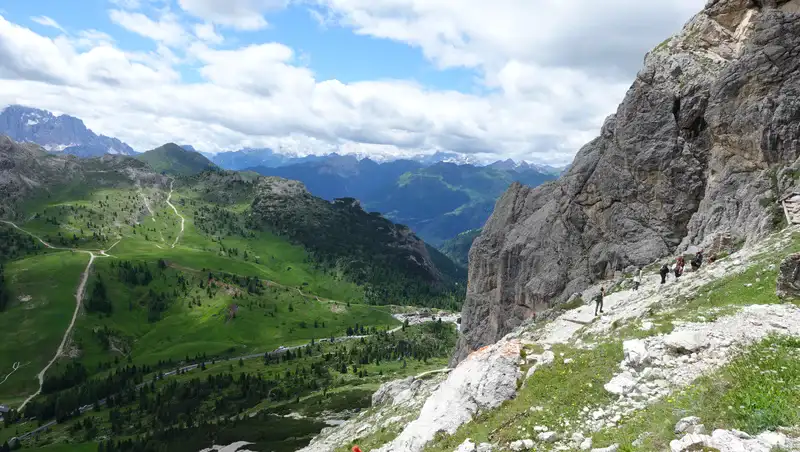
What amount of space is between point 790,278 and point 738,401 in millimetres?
13689

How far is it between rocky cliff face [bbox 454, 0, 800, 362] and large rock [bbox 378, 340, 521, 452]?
32.0 m

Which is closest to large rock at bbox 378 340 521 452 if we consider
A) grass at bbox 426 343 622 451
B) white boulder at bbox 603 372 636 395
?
grass at bbox 426 343 622 451

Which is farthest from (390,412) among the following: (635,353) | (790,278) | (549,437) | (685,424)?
(685,424)

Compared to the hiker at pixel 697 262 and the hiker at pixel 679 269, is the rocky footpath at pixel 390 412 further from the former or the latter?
the hiker at pixel 697 262

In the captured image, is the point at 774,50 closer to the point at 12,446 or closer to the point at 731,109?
the point at 731,109

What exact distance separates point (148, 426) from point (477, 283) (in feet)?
482

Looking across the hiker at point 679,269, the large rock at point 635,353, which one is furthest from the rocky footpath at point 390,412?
the hiker at point 679,269

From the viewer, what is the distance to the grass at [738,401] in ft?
54.4

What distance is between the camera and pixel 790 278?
26781 mm

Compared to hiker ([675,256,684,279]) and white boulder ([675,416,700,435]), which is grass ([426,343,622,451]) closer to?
white boulder ([675,416,700,435])

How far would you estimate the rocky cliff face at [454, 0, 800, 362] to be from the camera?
185 ft

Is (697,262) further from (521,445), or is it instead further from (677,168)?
(521,445)

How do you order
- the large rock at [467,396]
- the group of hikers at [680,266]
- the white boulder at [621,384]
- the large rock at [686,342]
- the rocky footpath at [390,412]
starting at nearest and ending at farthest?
the white boulder at [621,384] < the large rock at [686,342] < the large rock at [467,396] < the group of hikers at [680,266] < the rocky footpath at [390,412]

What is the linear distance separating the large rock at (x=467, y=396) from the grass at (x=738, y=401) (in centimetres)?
905
